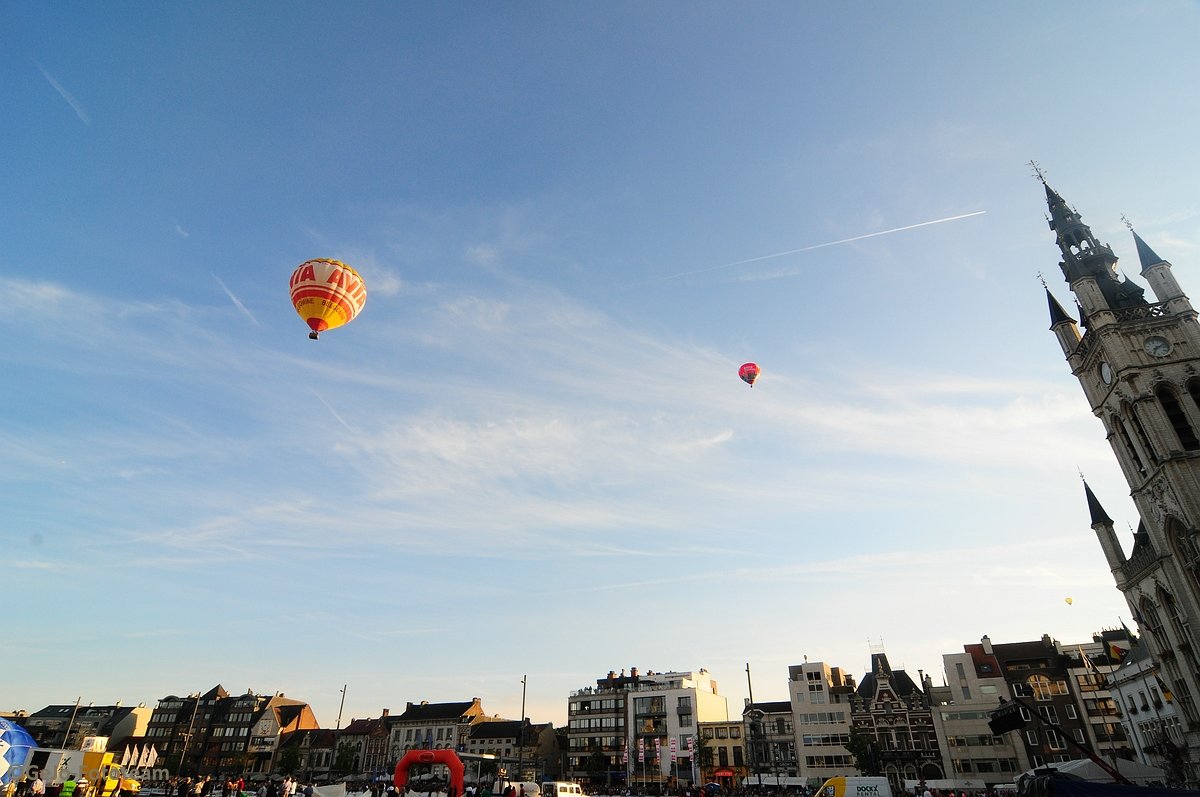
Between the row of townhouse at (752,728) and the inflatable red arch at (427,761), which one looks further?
the row of townhouse at (752,728)

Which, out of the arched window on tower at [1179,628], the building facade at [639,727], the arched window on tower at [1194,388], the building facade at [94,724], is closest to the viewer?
the arched window on tower at [1179,628]

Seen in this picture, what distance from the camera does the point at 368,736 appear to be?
9694 centimetres

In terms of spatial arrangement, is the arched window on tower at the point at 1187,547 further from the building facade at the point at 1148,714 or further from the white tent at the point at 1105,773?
the white tent at the point at 1105,773

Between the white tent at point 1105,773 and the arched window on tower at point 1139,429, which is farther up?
the arched window on tower at point 1139,429

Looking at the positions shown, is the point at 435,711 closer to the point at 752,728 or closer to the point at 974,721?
the point at 752,728

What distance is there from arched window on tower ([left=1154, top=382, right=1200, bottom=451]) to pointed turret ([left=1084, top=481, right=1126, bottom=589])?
40.3 ft

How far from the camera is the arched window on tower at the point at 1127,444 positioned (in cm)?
4591

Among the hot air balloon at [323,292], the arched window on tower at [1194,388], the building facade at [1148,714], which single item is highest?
the arched window on tower at [1194,388]

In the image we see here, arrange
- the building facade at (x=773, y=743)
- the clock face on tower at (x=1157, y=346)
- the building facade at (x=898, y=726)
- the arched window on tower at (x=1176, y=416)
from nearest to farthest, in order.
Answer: the arched window on tower at (x=1176, y=416) < the clock face on tower at (x=1157, y=346) < the building facade at (x=898, y=726) < the building facade at (x=773, y=743)

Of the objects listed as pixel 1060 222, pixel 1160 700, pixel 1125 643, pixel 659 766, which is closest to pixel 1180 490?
pixel 1160 700

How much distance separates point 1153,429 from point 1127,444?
15.3 feet

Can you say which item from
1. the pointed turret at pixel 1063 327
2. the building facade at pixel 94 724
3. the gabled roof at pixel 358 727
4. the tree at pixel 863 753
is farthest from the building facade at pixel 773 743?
the building facade at pixel 94 724

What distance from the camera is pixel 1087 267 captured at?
5347 cm

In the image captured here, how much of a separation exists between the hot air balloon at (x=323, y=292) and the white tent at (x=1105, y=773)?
33.8 m
